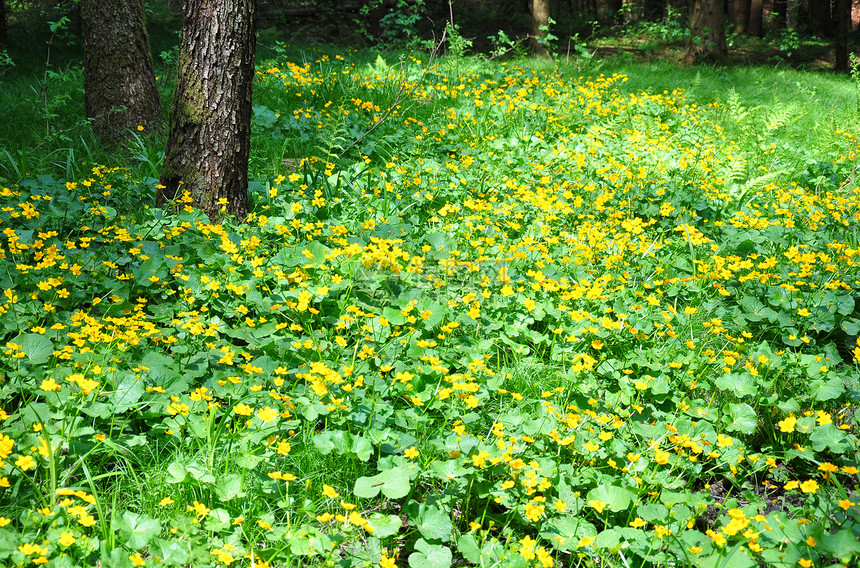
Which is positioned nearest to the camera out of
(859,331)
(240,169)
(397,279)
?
(859,331)

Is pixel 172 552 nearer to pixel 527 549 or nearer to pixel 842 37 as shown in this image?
pixel 527 549

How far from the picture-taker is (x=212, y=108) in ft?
11.9

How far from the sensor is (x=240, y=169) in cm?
383

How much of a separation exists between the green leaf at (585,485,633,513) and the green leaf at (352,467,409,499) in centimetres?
66

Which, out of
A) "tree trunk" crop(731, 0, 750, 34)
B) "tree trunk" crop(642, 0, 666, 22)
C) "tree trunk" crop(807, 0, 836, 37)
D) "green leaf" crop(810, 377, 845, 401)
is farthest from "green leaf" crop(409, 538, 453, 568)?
"tree trunk" crop(807, 0, 836, 37)

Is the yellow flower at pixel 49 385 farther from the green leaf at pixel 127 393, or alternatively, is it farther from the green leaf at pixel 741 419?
the green leaf at pixel 741 419

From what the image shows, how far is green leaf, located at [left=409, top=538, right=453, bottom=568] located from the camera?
6.09 feet

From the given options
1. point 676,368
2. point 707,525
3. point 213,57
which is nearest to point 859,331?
point 676,368

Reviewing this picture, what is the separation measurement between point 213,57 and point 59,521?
8.97ft

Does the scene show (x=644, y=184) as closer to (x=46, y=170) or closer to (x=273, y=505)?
(x=273, y=505)

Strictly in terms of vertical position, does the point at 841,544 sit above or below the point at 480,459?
below

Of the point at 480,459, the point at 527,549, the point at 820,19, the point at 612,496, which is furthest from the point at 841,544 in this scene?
the point at 820,19

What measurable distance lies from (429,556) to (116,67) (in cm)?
495

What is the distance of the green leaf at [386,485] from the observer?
6.51ft
